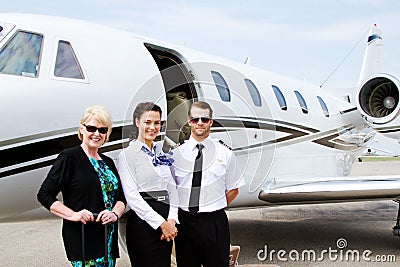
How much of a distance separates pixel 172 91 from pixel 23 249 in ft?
12.6

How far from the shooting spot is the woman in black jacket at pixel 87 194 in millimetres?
3529

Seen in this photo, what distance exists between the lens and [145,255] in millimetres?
3785

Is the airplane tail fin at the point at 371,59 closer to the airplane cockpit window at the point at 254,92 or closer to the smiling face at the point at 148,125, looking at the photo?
the airplane cockpit window at the point at 254,92

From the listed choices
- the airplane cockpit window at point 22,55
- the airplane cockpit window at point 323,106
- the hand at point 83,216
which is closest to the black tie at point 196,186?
the hand at point 83,216

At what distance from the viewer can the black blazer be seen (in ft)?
Result: 11.6

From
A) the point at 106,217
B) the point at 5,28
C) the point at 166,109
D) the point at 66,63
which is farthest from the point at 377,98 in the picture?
the point at 106,217

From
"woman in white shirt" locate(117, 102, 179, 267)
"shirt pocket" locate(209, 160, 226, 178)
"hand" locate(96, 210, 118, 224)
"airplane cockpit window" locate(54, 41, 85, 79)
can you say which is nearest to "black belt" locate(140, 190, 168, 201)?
"woman in white shirt" locate(117, 102, 179, 267)

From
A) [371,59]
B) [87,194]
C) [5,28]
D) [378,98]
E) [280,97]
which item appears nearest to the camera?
[87,194]

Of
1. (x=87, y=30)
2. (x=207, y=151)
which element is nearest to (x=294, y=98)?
(x=87, y=30)

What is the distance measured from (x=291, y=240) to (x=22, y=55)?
6.19m

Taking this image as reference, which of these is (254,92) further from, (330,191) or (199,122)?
(199,122)

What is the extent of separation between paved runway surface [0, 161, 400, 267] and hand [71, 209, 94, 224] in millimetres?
3866

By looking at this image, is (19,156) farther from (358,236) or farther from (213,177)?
(358,236)

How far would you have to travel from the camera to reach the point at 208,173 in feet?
13.2
